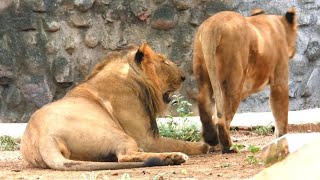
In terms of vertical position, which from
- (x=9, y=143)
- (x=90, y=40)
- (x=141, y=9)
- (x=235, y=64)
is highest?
(x=235, y=64)

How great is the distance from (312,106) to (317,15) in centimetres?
111

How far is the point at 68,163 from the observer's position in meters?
6.32

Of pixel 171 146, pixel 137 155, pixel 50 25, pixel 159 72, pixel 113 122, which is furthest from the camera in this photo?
pixel 50 25

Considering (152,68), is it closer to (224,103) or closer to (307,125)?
(224,103)

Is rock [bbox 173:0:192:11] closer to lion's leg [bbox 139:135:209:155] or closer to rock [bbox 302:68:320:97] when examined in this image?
rock [bbox 302:68:320:97]

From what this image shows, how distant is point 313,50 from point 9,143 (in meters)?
4.35

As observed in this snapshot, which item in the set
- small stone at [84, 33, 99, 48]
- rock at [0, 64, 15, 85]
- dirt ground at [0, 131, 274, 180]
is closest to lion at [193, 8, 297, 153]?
dirt ground at [0, 131, 274, 180]

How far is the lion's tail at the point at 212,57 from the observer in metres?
6.89

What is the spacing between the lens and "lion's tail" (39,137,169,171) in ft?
20.6

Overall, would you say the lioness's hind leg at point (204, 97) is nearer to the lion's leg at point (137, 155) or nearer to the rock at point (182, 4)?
the lion's leg at point (137, 155)

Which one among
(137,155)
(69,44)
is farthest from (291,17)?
(69,44)

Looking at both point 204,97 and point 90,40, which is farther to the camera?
point 90,40

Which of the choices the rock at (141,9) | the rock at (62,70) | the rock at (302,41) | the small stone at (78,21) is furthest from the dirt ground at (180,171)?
the rock at (302,41)

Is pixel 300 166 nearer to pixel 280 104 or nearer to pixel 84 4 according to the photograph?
pixel 280 104
